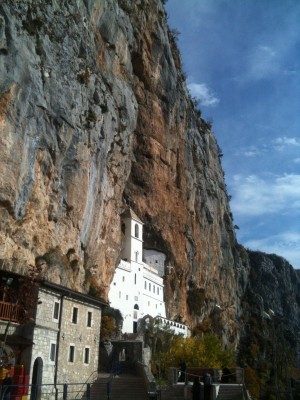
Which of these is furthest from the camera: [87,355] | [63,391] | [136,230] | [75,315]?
[136,230]

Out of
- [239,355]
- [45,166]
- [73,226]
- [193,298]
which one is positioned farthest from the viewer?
[239,355]

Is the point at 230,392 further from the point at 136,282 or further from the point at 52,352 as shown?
the point at 136,282

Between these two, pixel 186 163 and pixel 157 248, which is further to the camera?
pixel 186 163

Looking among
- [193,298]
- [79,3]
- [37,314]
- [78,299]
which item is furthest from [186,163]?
[37,314]

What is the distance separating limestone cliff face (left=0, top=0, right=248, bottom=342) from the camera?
34.9 metres

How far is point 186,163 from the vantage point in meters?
72.7

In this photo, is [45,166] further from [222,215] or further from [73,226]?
[222,215]

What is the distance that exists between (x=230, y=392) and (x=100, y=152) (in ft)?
84.7

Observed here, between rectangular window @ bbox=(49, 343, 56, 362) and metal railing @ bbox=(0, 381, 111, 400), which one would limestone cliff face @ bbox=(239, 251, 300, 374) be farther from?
rectangular window @ bbox=(49, 343, 56, 362)

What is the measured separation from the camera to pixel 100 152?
151 ft

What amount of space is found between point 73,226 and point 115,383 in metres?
14.6

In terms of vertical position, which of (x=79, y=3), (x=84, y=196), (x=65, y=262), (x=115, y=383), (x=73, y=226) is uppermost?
(x=79, y=3)

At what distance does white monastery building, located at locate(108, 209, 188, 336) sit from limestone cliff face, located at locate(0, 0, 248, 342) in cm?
192

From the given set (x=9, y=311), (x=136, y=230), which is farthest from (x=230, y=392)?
(x=136, y=230)
